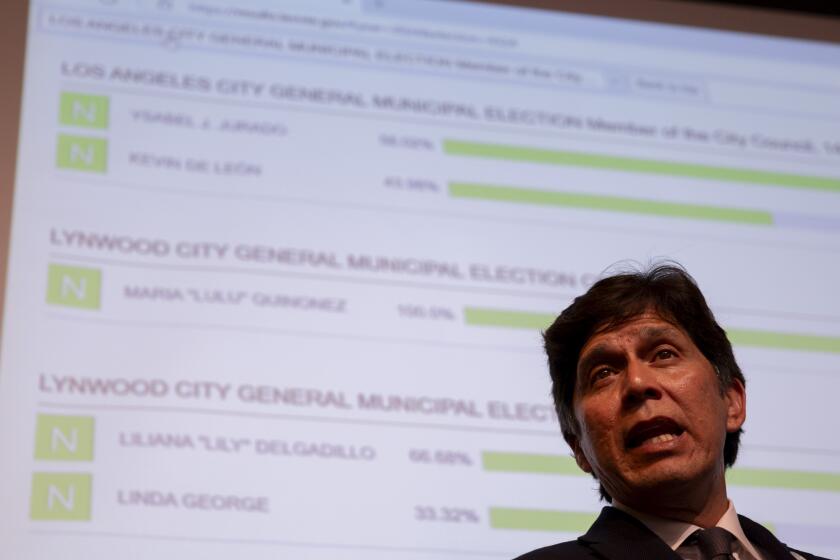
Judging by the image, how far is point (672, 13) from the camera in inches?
135

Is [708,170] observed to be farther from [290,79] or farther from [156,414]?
[156,414]

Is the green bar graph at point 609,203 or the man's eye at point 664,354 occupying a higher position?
the green bar graph at point 609,203

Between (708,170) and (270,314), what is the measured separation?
48.1 inches

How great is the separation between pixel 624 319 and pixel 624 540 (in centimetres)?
35

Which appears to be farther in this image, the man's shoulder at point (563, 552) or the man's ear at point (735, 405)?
the man's ear at point (735, 405)

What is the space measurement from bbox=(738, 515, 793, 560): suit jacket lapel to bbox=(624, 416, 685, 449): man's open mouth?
0.61ft

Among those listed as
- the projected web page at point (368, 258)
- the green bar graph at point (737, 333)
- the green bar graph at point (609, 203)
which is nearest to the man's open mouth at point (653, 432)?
the projected web page at point (368, 258)

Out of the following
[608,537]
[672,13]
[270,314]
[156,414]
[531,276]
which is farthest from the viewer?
[672,13]

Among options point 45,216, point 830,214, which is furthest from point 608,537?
point 830,214

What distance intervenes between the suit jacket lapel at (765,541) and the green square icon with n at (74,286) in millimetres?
1445

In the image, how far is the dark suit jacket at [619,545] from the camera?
1.66 metres

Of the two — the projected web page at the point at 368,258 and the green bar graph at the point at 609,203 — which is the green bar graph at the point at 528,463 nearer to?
the projected web page at the point at 368,258

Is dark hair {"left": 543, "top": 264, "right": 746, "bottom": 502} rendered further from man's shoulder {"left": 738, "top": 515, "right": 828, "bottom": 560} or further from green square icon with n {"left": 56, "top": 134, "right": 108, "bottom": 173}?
green square icon with n {"left": 56, "top": 134, "right": 108, "bottom": 173}

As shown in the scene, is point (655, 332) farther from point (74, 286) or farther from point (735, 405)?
point (74, 286)
